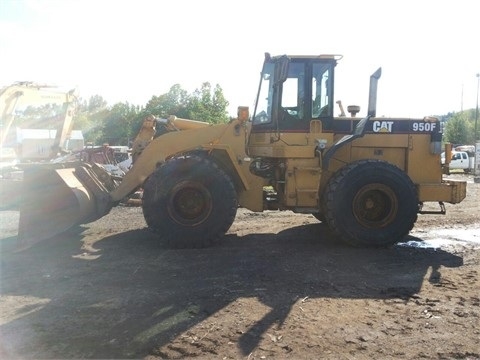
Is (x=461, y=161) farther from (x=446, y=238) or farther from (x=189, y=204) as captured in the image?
(x=189, y=204)

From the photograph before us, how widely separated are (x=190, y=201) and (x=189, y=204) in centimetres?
5

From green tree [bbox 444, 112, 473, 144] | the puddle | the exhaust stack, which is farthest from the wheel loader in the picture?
green tree [bbox 444, 112, 473, 144]

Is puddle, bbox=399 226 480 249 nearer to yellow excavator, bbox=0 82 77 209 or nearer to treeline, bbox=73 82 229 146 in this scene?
yellow excavator, bbox=0 82 77 209

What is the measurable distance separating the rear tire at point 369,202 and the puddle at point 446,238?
64 centimetres

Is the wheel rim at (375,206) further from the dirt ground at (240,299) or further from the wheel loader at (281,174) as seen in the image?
the dirt ground at (240,299)

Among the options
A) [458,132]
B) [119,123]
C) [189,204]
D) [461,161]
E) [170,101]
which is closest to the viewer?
[189,204]

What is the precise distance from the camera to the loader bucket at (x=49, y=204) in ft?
23.7

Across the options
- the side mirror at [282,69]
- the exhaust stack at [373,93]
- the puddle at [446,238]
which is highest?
the side mirror at [282,69]

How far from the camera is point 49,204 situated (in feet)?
24.4

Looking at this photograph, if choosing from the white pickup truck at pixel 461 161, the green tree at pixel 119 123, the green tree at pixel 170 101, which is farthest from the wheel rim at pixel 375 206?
the green tree at pixel 119 123

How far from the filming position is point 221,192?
7.26 metres

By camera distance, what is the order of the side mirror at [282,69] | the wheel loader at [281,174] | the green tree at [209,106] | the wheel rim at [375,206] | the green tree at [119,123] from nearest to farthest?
1. the side mirror at [282,69]
2. the wheel loader at [281,174]
3. the wheel rim at [375,206]
4. the green tree at [209,106]
5. the green tree at [119,123]

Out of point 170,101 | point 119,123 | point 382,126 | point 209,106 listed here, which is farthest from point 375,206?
point 119,123

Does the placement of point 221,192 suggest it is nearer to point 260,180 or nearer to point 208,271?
point 260,180
